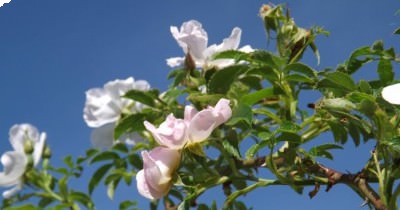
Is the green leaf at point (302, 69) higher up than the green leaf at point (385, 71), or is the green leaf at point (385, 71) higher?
the green leaf at point (302, 69)

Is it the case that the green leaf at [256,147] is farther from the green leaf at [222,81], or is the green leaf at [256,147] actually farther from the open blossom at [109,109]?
the open blossom at [109,109]

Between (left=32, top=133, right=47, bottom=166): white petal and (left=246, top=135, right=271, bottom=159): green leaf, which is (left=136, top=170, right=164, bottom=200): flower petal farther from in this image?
(left=32, top=133, right=47, bottom=166): white petal

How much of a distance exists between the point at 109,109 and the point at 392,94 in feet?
2.49

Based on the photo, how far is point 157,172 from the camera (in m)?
0.74

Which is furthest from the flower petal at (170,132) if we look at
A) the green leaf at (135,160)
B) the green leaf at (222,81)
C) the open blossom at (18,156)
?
the open blossom at (18,156)

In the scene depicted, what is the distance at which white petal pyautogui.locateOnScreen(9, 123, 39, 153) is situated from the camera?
60.9 inches

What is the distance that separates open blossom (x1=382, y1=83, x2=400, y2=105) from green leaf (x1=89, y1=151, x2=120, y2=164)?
75cm

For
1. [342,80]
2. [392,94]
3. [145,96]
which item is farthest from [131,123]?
[392,94]

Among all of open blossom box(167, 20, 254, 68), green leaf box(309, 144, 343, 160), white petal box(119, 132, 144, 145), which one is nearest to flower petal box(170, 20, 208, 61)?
open blossom box(167, 20, 254, 68)

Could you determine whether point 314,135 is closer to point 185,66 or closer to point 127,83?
point 185,66

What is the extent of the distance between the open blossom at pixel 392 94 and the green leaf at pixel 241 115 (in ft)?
0.60

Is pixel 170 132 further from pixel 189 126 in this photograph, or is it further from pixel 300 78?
pixel 300 78

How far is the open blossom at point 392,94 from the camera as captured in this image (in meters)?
0.64

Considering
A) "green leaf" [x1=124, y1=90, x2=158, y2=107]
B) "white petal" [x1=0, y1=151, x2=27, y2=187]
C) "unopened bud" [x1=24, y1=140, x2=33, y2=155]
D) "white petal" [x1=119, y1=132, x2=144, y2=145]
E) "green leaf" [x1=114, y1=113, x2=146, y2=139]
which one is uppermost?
"unopened bud" [x1=24, y1=140, x2=33, y2=155]
